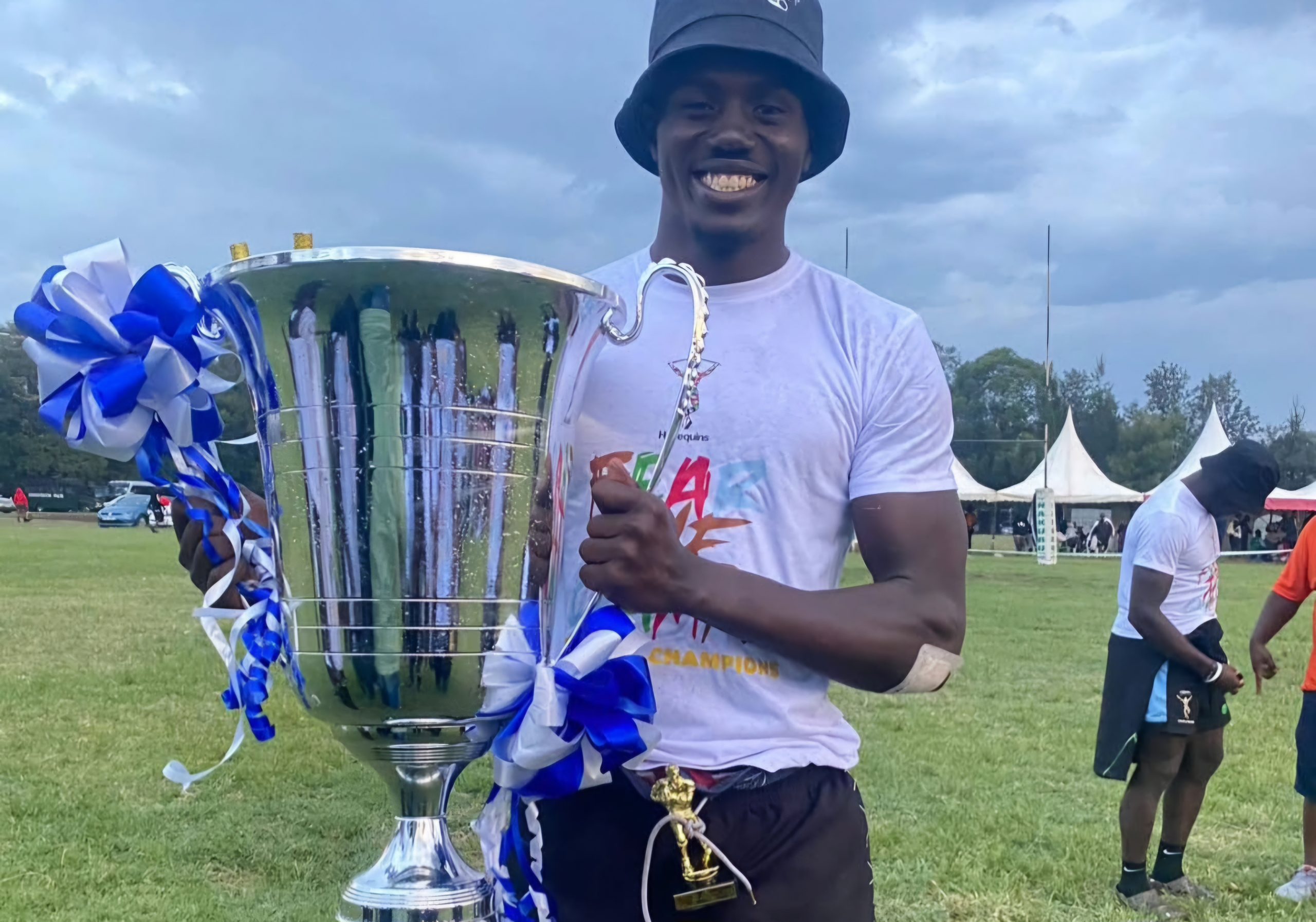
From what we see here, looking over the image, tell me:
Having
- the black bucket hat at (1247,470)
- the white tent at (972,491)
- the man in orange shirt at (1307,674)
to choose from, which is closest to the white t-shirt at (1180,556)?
the black bucket hat at (1247,470)

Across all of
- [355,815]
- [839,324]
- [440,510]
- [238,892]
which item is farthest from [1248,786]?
[440,510]

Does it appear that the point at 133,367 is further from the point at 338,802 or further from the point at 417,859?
the point at 338,802

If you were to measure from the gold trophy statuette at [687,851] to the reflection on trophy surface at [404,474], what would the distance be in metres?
0.27

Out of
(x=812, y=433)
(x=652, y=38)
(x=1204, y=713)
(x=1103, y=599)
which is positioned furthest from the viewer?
(x=1103, y=599)

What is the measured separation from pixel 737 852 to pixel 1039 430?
69.9m

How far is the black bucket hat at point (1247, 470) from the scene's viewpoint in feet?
15.7

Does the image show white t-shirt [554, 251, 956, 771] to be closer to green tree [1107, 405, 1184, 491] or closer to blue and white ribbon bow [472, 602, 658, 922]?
blue and white ribbon bow [472, 602, 658, 922]

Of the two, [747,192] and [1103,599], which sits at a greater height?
[747,192]

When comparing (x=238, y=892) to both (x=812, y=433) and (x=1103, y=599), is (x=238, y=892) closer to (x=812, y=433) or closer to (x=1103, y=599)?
(x=812, y=433)

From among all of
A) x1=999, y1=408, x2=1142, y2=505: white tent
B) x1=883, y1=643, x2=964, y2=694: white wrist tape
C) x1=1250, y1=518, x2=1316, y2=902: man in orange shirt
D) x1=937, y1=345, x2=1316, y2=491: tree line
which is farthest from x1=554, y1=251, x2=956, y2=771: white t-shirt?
x1=937, y1=345, x2=1316, y2=491: tree line

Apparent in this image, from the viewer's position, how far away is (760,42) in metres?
1.68

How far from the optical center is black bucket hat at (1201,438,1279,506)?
15.7ft

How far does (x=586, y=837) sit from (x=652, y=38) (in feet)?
3.77

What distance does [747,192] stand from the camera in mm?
1738
